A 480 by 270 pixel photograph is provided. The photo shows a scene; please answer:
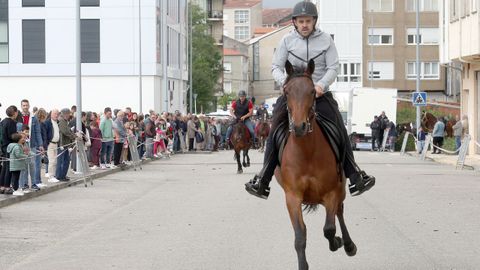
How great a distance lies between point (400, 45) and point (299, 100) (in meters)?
88.5

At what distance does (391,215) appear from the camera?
17.6 metres

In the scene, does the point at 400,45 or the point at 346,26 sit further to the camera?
the point at 400,45

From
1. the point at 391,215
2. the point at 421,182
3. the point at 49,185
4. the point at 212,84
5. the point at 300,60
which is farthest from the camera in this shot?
the point at 212,84

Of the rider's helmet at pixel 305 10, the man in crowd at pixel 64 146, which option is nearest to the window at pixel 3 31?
the man in crowd at pixel 64 146

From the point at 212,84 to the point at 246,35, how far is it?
61685 mm

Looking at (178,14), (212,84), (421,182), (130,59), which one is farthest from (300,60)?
(212,84)

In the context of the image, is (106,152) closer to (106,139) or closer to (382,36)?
(106,139)

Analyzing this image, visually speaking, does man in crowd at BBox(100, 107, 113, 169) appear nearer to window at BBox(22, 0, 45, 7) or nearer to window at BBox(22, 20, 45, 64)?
window at BBox(22, 20, 45, 64)

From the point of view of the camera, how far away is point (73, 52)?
65.9 metres

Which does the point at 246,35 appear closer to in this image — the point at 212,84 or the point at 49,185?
the point at 212,84

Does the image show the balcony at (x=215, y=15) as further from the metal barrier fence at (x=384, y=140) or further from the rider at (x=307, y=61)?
the rider at (x=307, y=61)

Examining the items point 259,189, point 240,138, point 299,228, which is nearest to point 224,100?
point 240,138

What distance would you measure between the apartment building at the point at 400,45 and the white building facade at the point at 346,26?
→ 56cm

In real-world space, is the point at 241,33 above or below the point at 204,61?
above
